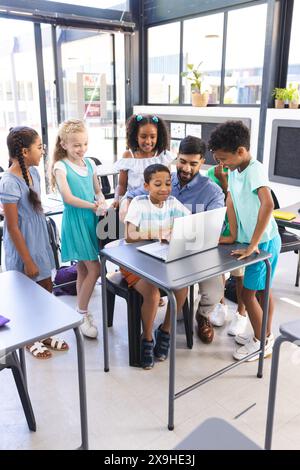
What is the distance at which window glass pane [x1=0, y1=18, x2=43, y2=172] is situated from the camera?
4855 mm

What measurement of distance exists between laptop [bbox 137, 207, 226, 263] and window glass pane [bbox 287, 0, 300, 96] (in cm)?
276

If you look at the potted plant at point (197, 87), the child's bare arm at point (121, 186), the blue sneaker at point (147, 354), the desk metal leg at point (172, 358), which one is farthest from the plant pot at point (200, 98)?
the desk metal leg at point (172, 358)

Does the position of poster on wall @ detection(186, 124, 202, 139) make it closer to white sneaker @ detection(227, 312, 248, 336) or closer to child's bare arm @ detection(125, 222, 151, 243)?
white sneaker @ detection(227, 312, 248, 336)

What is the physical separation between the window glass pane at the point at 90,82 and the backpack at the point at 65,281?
2691mm

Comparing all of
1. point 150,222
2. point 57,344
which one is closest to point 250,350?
point 150,222

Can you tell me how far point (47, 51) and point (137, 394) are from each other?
14.6 feet

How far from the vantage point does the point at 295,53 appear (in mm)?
4031

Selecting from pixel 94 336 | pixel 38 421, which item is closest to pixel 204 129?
pixel 94 336

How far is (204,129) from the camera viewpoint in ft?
15.9

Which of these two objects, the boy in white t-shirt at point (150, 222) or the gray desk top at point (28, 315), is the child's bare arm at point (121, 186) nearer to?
the boy in white t-shirt at point (150, 222)

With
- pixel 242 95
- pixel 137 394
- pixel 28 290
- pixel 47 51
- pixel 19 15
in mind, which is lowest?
pixel 137 394

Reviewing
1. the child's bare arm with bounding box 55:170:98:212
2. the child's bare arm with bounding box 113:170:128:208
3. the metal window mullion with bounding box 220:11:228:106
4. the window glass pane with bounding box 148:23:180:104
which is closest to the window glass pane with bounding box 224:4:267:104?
the metal window mullion with bounding box 220:11:228:106

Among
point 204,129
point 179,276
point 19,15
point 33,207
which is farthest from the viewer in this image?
point 204,129

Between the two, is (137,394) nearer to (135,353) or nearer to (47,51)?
(135,353)
